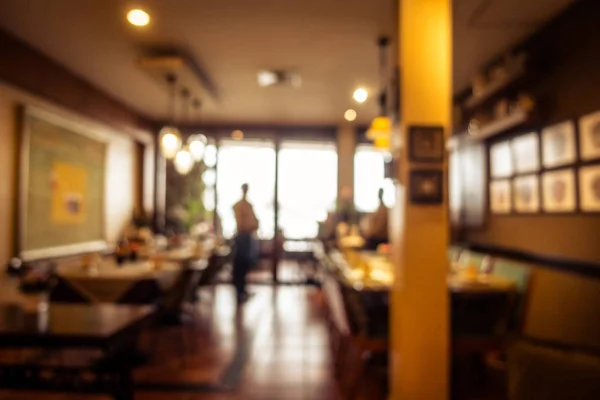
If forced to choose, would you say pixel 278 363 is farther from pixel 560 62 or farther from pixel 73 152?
pixel 73 152

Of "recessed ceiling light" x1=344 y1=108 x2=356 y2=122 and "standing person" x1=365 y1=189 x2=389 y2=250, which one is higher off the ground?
"recessed ceiling light" x1=344 y1=108 x2=356 y2=122

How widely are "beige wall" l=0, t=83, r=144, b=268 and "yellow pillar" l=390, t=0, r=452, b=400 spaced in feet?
12.9

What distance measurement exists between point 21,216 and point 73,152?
144 centimetres

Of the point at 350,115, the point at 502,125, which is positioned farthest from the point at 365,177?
the point at 502,125

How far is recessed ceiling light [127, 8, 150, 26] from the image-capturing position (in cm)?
396

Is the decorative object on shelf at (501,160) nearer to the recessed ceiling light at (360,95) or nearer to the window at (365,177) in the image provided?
the recessed ceiling light at (360,95)

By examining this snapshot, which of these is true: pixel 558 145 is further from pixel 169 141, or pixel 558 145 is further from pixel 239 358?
pixel 169 141

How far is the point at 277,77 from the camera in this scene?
5.66m

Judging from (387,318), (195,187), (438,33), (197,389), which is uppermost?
(438,33)

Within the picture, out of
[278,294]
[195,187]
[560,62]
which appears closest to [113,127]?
[195,187]

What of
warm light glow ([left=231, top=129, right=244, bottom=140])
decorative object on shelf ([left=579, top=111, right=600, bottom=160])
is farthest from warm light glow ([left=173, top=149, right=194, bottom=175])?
decorative object on shelf ([left=579, top=111, right=600, bottom=160])

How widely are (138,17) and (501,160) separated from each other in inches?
156

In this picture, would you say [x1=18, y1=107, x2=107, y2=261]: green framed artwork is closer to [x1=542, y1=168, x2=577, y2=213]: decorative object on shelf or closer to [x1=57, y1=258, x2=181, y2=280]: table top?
[x1=57, y1=258, x2=181, y2=280]: table top

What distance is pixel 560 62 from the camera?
4.04 metres
